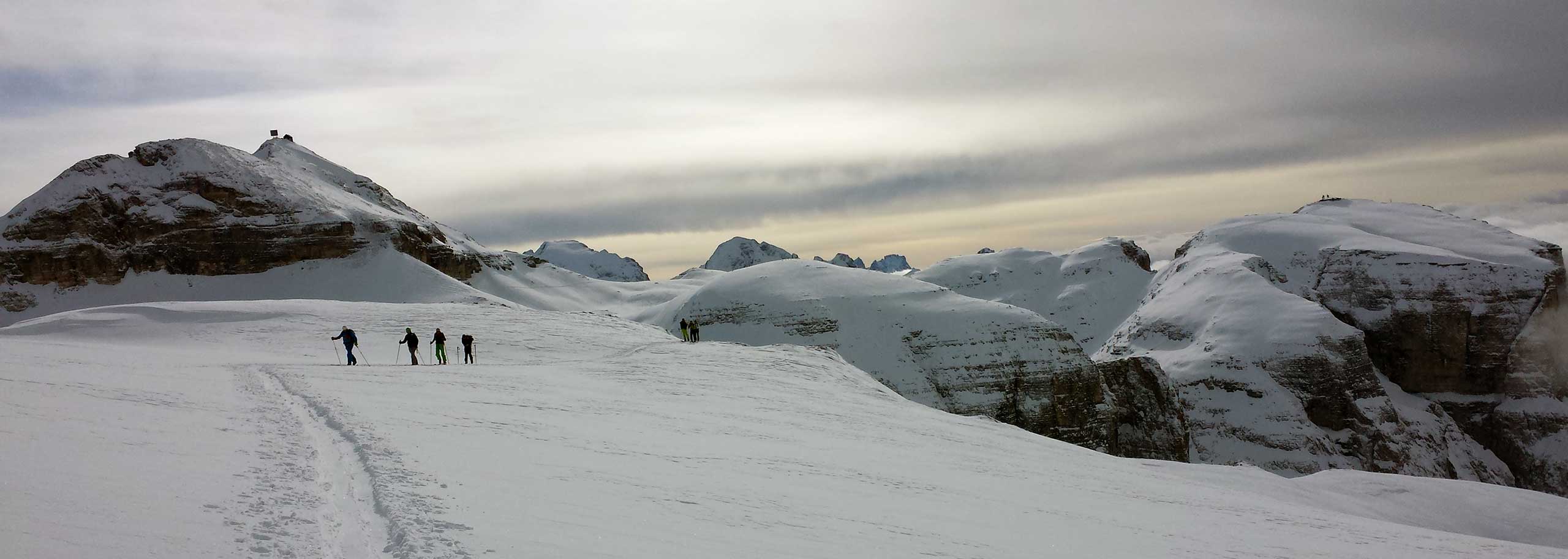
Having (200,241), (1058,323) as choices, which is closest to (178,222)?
(200,241)

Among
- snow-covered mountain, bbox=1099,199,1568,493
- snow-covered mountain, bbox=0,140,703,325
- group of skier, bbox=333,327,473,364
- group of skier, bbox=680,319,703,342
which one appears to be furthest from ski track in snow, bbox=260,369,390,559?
snow-covered mountain, bbox=1099,199,1568,493

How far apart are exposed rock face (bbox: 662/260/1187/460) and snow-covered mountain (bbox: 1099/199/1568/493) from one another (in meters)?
14.7

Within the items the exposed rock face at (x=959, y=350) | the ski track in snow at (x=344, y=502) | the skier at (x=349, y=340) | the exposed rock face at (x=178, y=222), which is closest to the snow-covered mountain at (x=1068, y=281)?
the exposed rock face at (x=959, y=350)

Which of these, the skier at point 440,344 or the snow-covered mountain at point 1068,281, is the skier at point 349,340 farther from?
the snow-covered mountain at point 1068,281

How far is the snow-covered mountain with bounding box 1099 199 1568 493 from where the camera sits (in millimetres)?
78750

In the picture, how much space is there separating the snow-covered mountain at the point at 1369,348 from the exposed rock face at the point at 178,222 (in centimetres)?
8097

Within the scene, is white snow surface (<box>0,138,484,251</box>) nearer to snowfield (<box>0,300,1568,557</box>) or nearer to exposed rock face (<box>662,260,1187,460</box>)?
exposed rock face (<box>662,260,1187,460</box>)

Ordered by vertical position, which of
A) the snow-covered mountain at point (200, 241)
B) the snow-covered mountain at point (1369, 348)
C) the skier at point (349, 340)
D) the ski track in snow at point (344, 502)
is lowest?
the snow-covered mountain at point (1369, 348)

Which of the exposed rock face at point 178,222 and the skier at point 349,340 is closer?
the skier at point 349,340

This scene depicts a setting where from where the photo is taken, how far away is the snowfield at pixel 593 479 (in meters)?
7.64

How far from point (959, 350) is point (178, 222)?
76.9 metres

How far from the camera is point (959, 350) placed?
63.5 meters

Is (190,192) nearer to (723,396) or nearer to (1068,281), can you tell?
(723,396)

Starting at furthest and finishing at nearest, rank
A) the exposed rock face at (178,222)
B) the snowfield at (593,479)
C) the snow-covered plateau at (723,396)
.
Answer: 1. the exposed rock face at (178,222)
2. the snow-covered plateau at (723,396)
3. the snowfield at (593,479)
